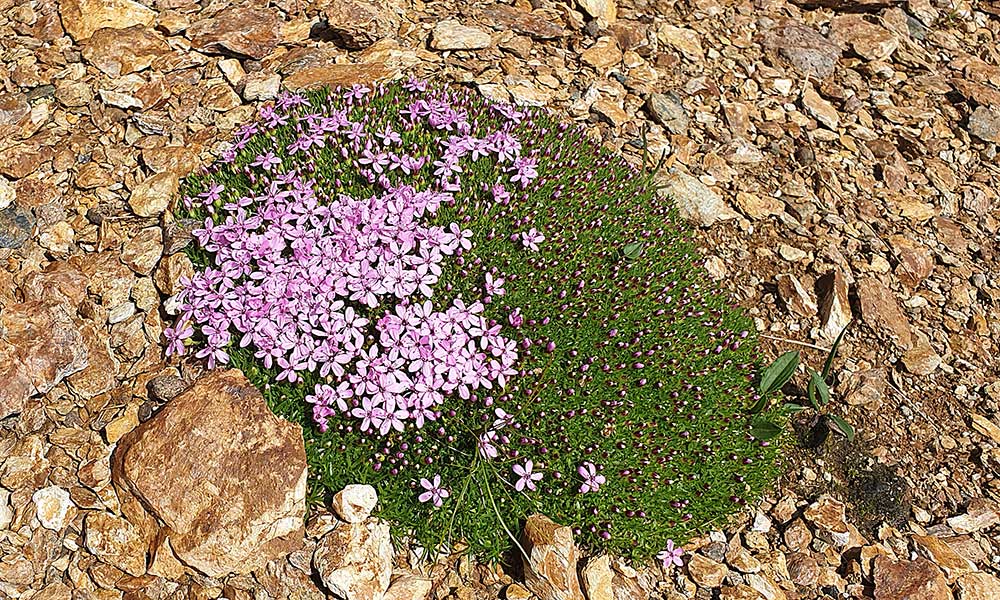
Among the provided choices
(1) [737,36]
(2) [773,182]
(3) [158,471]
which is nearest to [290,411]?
(3) [158,471]

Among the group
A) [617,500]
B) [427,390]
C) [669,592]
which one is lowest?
[669,592]

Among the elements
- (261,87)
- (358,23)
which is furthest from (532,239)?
(358,23)

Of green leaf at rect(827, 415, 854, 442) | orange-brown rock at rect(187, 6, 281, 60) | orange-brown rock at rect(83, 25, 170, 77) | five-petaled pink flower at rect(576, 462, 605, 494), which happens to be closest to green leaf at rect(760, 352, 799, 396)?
green leaf at rect(827, 415, 854, 442)

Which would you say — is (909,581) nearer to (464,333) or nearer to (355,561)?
(464,333)

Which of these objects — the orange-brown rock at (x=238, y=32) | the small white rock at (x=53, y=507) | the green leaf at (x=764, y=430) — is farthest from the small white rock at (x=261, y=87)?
the green leaf at (x=764, y=430)

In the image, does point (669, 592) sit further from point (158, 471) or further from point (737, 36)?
point (737, 36)

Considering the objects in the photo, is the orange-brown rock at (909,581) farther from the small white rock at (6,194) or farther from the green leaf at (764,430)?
the small white rock at (6,194)

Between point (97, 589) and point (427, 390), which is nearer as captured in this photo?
point (97, 589)
